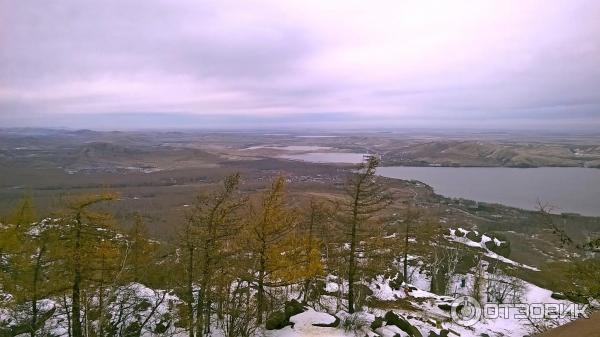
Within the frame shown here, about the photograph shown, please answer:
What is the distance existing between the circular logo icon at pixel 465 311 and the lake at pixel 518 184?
178 ft

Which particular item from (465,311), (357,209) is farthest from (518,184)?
(357,209)

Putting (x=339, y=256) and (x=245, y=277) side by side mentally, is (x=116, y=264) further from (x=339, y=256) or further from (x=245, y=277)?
(x=339, y=256)

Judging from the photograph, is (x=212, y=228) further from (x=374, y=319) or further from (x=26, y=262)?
(x=374, y=319)

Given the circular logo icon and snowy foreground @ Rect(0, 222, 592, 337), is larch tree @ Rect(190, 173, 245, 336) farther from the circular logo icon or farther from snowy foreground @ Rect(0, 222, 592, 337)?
the circular logo icon

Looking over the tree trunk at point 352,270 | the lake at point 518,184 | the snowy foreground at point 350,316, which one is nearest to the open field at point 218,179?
the snowy foreground at point 350,316

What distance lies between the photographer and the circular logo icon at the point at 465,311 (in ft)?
84.0

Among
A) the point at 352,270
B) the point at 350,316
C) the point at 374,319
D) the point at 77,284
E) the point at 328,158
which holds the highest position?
the point at 77,284

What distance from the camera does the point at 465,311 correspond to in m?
27.4

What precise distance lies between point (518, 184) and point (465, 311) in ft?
Answer: 300

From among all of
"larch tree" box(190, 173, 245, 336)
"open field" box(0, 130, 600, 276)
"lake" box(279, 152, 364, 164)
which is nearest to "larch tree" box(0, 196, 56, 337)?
"open field" box(0, 130, 600, 276)

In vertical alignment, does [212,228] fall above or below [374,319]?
above

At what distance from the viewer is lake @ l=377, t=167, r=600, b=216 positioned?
82625mm

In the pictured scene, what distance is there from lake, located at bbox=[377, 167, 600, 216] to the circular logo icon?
54103 mm

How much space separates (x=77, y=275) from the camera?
17.0 meters
